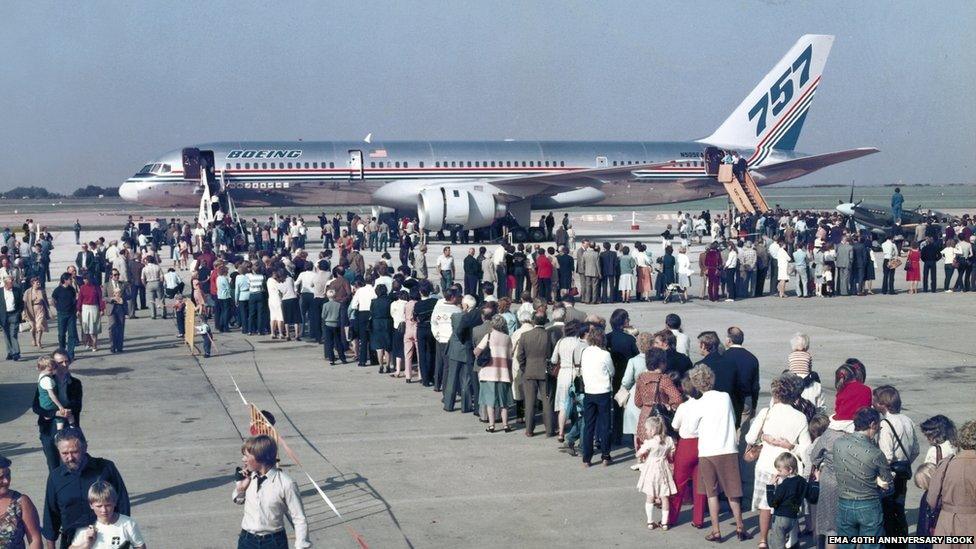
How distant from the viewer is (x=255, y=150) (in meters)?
39.4

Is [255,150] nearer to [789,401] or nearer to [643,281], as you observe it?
[643,281]

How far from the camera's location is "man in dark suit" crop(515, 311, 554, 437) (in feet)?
38.5

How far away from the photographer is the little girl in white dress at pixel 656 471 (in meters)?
8.90

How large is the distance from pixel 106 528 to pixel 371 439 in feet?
20.4

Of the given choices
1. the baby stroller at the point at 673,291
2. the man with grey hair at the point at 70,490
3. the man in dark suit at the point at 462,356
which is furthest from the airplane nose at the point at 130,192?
the man with grey hair at the point at 70,490

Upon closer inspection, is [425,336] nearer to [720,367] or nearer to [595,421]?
[595,421]

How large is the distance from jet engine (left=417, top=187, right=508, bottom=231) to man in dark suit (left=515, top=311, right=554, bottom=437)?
2557cm

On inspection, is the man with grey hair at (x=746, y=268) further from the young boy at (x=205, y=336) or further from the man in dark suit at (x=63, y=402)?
the man in dark suit at (x=63, y=402)

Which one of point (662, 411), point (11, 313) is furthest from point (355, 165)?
point (662, 411)

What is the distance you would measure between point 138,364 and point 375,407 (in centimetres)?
531

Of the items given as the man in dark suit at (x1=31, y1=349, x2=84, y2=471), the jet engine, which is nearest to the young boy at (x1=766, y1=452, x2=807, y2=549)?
the man in dark suit at (x1=31, y1=349, x2=84, y2=471)

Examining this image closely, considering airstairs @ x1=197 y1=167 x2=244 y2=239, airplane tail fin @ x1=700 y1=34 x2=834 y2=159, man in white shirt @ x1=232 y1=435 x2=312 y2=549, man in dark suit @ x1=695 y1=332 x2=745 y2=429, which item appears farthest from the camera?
airplane tail fin @ x1=700 y1=34 x2=834 y2=159

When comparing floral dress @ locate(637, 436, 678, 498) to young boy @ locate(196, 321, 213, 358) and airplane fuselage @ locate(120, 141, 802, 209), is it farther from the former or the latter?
airplane fuselage @ locate(120, 141, 802, 209)

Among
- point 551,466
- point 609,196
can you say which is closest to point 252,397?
point 551,466
